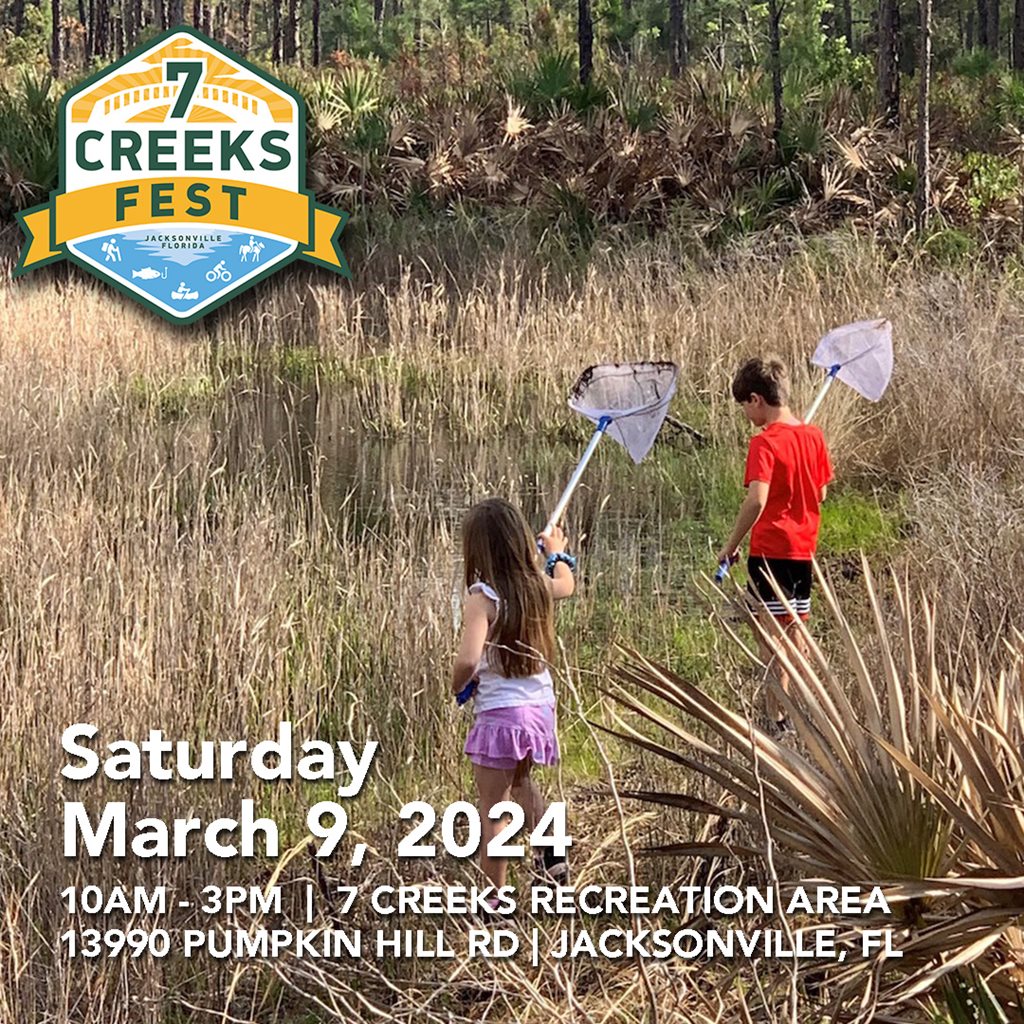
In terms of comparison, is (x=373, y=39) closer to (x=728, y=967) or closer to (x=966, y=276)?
(x=966, y=276)

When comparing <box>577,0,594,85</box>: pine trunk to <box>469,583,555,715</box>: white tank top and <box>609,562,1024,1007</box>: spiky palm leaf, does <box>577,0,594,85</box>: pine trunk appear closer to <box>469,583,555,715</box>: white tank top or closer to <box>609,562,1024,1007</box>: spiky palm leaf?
<box>469,583,555,715</box>: white tank top

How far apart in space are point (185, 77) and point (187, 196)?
2631mm

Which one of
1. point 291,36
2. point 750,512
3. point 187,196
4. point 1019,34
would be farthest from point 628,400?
point 291,36

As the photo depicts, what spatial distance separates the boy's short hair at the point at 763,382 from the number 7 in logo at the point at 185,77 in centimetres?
1212

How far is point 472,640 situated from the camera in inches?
137

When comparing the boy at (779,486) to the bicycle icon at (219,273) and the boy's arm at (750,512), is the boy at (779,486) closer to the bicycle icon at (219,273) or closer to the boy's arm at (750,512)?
the boy's arm at (750,512)

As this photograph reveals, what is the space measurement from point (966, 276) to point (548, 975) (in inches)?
306

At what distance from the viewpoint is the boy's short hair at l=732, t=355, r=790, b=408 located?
16.1 feet

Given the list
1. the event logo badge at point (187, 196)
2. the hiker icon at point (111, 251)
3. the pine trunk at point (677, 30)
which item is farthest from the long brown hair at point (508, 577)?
the pine trunk at point (677, 30)

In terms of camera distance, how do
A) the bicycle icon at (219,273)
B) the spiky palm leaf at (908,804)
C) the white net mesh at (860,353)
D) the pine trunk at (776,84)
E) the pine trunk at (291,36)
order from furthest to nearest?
the pine trunk at (291,36) → the pine trunk at (776,84) → the bicycle icon at (219,273) → the white net mesh at (860,353) → the spiky palm leaf at (908,804)

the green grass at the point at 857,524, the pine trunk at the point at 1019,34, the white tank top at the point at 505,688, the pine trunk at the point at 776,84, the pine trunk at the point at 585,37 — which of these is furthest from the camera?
the pine trunk at the point at 1019,34

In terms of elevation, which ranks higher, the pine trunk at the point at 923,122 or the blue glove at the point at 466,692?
the pine trunk at the point at 923,122

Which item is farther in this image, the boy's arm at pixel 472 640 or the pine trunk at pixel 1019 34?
the pine trunk at pixel 1019 34

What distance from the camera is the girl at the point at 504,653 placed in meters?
3.54
